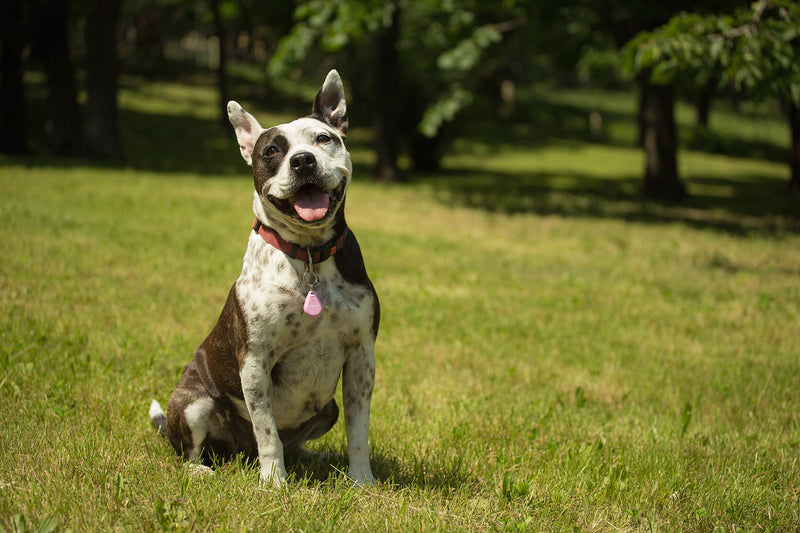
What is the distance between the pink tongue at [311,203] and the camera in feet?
10.4

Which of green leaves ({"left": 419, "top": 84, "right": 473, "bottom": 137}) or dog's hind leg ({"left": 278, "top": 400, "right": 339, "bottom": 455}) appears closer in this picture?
dog's hind leg ({"left": 278, "top": 400, "right": 339, "bottom": 455})

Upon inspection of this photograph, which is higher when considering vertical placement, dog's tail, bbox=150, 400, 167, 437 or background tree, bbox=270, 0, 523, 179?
background tree, bbox=270, 0, 523, 179

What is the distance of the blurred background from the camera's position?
1032 centimetres

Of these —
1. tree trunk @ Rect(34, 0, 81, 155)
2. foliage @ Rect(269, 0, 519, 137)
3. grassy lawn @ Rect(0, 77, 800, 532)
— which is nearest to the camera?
grassy lawn @ Rect(0, 77, 800, 532)

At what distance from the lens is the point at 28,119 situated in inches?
939

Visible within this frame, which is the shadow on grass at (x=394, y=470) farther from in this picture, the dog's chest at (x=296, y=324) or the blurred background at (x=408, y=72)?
the blurred background at (x=408, y=72)

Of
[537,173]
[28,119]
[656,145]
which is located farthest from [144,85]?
[656,145]

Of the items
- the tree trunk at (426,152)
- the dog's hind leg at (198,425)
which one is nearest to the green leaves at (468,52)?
the tree trunk at (426,152)

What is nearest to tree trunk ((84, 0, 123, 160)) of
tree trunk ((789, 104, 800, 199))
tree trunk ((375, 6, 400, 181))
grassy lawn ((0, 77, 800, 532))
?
grassy lawn ((0, 77, 800, 532))

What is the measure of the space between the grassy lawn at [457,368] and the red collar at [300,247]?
3.61 feet

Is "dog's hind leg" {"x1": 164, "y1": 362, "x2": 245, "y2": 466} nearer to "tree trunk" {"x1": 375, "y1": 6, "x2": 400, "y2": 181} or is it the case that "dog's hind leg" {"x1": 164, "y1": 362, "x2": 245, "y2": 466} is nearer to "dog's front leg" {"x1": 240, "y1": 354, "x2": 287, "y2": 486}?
"dog's front leg" {"x1": 240, "y1": 354, "x2": 287, "y2": 486}

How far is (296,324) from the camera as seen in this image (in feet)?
10.9

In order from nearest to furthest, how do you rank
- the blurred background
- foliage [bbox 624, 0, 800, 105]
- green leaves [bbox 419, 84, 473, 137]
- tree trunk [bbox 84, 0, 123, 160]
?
1. foliage [bbox 624, 0, 800, 105]
2. the blurred background
3. green leaves [bbox 419, 84, 473, 137]
4. tree trunk [bbox 84, 0, 123, 160]

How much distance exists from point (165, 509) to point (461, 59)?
12258mm
